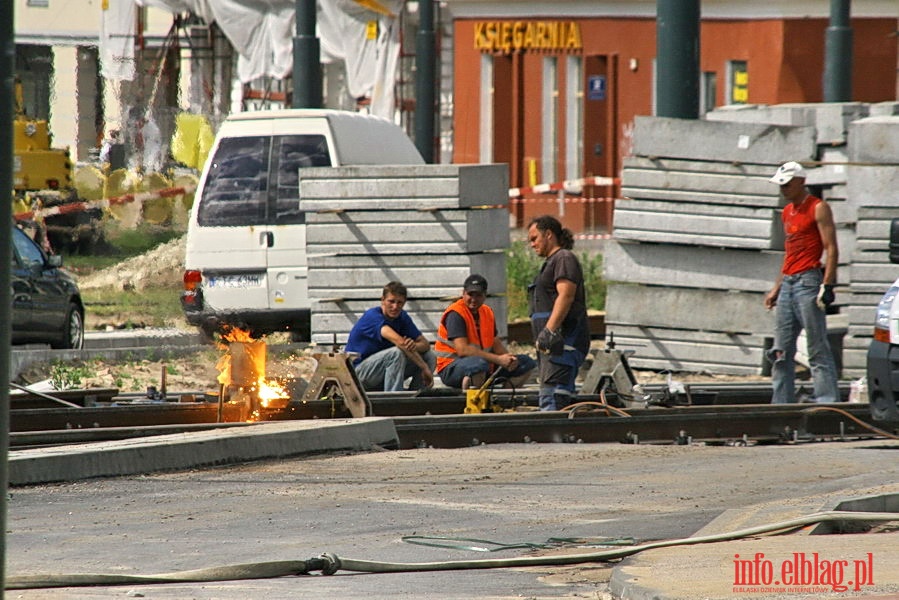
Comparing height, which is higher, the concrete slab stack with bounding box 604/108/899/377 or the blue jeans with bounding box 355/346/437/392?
the concrete slab stack with bounding box 604/108/899/377

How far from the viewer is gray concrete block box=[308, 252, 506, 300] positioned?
53.7 ft

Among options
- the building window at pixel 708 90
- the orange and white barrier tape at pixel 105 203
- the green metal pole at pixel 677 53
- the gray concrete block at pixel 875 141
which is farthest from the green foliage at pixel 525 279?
the building window at pixel 708 90

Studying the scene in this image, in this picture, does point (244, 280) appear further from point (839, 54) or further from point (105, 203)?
point (105, 203)

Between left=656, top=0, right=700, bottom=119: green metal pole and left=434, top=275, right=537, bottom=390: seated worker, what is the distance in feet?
12.2

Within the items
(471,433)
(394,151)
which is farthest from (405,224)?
(471,433)

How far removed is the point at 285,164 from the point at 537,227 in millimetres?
5031

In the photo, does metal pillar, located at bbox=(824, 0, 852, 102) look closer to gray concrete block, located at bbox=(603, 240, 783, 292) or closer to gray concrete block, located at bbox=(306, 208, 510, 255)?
gray concrete block, located at bbox=(603, 240, 783, 292)

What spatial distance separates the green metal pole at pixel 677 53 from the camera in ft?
53.9

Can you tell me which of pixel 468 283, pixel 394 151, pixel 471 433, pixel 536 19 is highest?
pixel 536 19

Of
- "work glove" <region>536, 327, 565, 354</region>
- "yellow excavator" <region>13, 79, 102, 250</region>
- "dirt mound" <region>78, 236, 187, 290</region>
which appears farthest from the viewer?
"yellow excavator" <region>13, 79, 102, 250</region>

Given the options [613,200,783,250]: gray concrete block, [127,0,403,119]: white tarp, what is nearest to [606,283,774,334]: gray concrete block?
[613,200,783,250]: gray concrete block

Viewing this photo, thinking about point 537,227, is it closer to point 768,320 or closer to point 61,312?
point 768,320

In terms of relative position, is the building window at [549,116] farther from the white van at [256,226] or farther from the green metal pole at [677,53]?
the green metal pole at [677,53]

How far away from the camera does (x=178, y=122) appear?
80.4 feet
